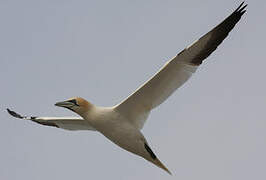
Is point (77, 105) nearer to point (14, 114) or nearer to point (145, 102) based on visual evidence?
point (145, 102)

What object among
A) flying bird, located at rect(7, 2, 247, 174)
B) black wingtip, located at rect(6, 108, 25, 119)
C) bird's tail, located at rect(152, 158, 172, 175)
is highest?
black wingtip, located at rect(6, 108, 25, 119)

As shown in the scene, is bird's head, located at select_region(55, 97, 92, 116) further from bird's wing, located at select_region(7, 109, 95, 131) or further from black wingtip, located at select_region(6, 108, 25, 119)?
black wingtip, located at select_region(6, 108, 25, 119)

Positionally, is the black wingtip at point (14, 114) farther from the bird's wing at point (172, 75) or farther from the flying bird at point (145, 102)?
the bird's wing at point (172, 75)

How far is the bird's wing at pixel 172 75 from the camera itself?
1031 centimetres

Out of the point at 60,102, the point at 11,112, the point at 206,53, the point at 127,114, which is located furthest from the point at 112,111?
the point at 11,112

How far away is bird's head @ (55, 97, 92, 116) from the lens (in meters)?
11.0

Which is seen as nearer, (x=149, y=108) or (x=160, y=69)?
(x=160, y=69)

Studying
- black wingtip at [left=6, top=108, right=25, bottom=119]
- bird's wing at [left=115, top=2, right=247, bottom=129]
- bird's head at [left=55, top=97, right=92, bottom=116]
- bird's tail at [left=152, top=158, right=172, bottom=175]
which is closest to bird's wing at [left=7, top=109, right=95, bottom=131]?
black wingtip at [left=6, top=108, right=25, bottom=119]

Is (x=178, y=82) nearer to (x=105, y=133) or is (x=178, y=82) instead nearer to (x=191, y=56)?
(x=191, y=56)

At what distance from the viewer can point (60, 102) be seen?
11.3 metres

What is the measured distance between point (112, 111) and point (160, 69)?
1.21 m

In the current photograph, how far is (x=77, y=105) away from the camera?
36.2ft

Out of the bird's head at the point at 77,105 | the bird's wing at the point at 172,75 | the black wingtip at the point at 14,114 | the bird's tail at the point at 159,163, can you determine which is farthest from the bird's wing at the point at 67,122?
the bird's tail at the point at 159,163

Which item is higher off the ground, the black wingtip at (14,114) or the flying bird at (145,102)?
the black wingtip at (14,114)
